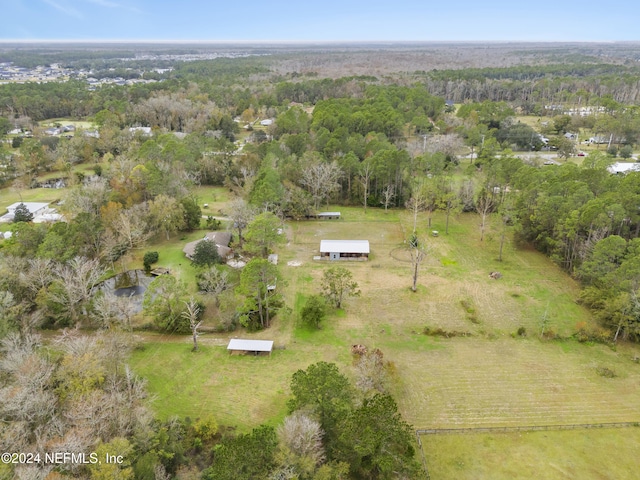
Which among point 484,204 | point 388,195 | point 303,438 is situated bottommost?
point 484,204

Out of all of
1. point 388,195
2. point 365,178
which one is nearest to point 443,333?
point 388,195

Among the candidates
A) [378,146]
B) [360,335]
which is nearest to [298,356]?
[360,335]

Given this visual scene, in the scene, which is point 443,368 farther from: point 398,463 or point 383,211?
point 383,211

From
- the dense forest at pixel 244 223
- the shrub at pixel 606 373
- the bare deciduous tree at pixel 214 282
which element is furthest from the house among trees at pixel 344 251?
the shrub at pixel 606 373

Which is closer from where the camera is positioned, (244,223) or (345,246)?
(345,246)

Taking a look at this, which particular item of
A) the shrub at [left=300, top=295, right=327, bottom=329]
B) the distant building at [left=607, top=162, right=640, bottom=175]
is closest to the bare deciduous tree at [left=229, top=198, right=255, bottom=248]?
the shrub at [left=300, top=295, right=327, bottom=329]

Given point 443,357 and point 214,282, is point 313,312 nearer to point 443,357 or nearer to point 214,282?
point 214,282
